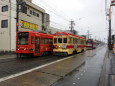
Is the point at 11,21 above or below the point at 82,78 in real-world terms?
above

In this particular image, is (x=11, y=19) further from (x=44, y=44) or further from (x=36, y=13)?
(x=44, y=44)

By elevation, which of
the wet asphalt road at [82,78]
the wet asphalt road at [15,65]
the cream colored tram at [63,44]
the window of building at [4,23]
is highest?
the window of building at [4,23]

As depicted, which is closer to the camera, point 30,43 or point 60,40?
point 30,43

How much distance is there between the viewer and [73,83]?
16.8 ft

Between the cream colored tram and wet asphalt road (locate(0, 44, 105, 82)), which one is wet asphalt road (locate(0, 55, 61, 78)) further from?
the cream colored tram

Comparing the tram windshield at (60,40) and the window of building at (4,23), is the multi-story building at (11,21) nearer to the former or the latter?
the window of building at (4,23)

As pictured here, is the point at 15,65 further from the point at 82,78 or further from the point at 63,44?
the point at 63,44

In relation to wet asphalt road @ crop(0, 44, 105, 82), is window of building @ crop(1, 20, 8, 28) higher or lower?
higher

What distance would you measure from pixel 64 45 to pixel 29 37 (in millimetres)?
4632

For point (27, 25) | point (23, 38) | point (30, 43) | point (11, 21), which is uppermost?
point (11, 21)

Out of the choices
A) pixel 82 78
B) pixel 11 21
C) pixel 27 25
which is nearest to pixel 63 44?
pixel 82 78

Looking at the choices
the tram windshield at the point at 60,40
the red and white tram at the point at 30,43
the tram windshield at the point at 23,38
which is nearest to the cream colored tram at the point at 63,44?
the tram windshield at the point at 60,40

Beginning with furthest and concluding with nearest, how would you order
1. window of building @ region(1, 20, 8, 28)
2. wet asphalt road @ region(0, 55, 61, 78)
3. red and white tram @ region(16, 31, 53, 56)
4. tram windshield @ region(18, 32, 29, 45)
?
1. window of building @ region(1, 20, 8, 28)
2. tram windshield @ region(18, 32, 29, 45)
3. red and white tram @ region(16, 31, 53, 56)
4. wet asphalt road @ region(0, 55, 61, 78)

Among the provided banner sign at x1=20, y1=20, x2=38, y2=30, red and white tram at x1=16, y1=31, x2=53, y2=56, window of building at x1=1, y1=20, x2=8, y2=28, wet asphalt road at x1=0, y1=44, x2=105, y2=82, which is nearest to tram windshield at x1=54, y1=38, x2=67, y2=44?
red and white tram at x1=16, y1=31, x2=53, y2=56
